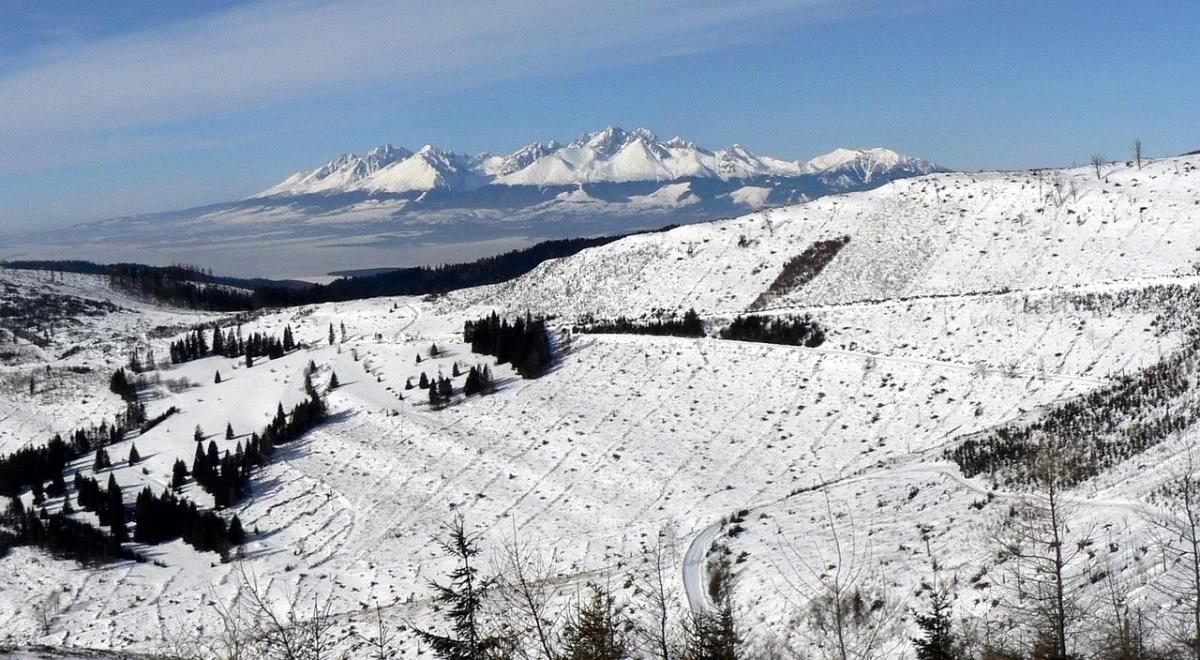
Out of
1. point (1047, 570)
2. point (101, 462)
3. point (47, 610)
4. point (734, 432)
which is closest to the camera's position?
point (1047, 570)

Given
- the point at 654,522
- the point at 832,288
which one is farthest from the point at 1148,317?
the point at 832,288

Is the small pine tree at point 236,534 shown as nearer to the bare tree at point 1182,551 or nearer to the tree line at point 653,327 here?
the tree line at point 653,327

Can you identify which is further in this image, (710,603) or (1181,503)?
(710,603)

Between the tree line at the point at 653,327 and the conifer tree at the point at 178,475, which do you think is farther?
the tree line at the point at 653,327

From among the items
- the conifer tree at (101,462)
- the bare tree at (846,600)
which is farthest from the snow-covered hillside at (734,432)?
the conifer tree at (101,462)

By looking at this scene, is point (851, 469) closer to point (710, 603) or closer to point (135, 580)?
point (710, 603)

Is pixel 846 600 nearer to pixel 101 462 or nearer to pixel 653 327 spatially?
pixel 653 327

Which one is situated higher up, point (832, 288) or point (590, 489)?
point (832, 288)

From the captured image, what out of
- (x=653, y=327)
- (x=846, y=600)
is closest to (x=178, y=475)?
(x=653, y=327)

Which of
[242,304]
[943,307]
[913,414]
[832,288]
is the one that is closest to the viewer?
[913,414]
